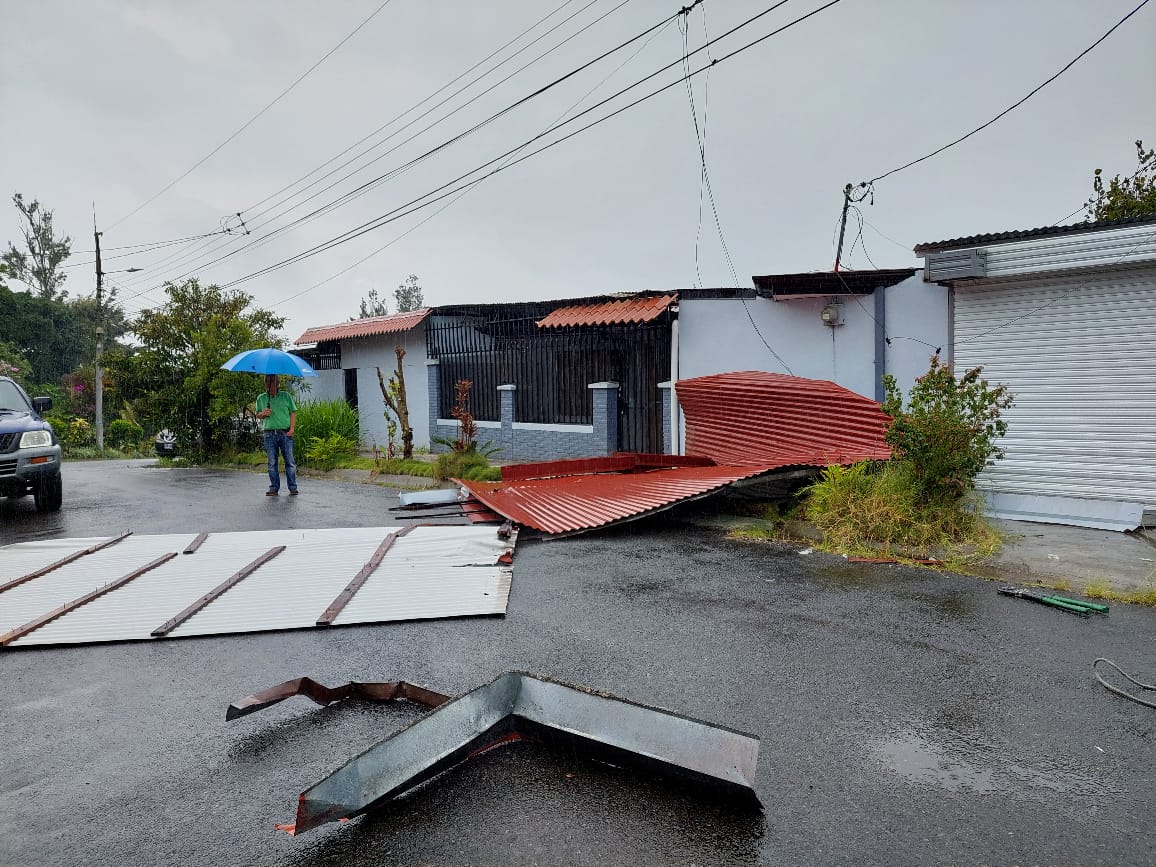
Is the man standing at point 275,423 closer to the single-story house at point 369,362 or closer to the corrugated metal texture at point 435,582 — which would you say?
the corrugated metal texture at point 435,582

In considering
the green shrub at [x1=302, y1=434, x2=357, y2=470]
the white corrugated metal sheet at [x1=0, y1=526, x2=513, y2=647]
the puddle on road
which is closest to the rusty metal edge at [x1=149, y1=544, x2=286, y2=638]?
the white corrugated metal sheet at [x1=0, y1=526, x2=513, y2=647]

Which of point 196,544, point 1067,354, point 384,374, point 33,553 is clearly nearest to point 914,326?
point 1067,354

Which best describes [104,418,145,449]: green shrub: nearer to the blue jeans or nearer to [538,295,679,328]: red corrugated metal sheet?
the blue jeans

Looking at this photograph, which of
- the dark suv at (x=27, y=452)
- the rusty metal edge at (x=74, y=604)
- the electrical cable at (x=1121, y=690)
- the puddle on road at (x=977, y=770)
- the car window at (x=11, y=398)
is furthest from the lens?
the car window at (x=11, y=398)

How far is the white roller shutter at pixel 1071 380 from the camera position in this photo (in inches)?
304

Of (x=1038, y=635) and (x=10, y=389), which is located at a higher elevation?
(x=10, y=389)

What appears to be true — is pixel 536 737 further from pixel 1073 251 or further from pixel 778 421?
pixel 1073 251

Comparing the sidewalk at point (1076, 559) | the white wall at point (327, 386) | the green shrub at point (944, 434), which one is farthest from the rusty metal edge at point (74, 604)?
the white wall at point (327, 386)

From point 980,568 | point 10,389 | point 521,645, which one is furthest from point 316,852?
point 10,389

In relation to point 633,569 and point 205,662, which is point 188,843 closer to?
point 205,662

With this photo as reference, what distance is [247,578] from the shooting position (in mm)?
5633

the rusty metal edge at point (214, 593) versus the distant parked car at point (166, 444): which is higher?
the distant parked car at point (166, 444)

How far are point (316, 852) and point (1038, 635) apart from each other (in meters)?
4.13

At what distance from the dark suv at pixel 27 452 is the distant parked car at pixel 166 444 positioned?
9045mm
